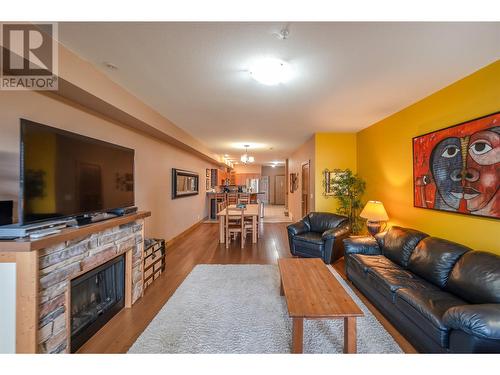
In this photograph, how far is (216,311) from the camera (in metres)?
2.27

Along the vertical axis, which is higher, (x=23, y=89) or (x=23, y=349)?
(x=23, y=89)

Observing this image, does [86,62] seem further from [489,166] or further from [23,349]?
[489,166]

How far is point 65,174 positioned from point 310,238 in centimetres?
353

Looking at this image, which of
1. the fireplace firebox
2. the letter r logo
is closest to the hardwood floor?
the fireplace firebox

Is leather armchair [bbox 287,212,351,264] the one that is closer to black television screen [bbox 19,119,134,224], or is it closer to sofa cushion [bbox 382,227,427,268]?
sofa cushion [bbox 382,227,427,268]

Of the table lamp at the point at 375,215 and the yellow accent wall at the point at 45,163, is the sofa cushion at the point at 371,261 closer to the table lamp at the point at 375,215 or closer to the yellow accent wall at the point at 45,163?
the table lamp at the point at 375,215

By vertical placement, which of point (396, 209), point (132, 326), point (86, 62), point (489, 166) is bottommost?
point (132, 326)

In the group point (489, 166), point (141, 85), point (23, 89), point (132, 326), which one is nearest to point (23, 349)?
point (132, 326)

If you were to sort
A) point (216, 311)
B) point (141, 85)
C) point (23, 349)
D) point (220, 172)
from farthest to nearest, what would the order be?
1. point (220, 172)
2. point (141, 85)
3. point (216, 311)
4. point (23, 349)

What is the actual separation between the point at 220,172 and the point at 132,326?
901 cm

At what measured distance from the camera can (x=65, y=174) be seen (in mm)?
1688

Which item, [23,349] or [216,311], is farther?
[216,311]
